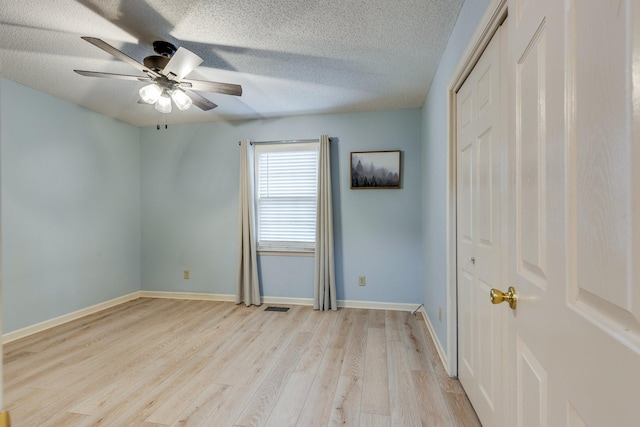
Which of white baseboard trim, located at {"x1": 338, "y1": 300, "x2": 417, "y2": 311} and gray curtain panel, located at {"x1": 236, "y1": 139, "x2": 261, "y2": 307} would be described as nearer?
white baseboard trim, located at {"x1": 338, "y1": 300, "x2": 417, "y2": 311}

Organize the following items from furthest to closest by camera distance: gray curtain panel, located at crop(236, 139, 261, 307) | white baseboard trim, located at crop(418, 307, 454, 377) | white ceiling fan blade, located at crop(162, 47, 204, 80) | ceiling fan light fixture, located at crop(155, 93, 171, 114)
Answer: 1. gray curtain panel, located at crop(236, 139, 261, 307)
2. ceiling fan light fixture, located at crop(155, 93, 171, 114)
3. white baseboard trim, located at crop(418, 307, 454, 377)
4. white ceiling fan blade, located at crop(162, 47, 204, 80)

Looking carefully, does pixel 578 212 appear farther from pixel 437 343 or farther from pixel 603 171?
pixel 437 343

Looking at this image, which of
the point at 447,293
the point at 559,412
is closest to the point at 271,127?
the point at 447,293

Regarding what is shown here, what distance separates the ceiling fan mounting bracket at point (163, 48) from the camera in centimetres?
200

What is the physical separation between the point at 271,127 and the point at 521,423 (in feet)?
11.7

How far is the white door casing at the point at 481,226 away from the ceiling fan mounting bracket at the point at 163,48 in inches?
81.7

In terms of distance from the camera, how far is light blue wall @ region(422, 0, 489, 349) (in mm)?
1704

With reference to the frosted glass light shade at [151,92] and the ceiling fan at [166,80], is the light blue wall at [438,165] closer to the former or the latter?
the ceiling fan at [166,80]

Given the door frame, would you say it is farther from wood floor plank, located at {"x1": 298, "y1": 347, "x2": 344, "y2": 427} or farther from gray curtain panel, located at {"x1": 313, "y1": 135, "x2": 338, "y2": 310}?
gray curtain panel, located at {"x1": 313, "y1": 135, "x2": 338, "y2": 310}

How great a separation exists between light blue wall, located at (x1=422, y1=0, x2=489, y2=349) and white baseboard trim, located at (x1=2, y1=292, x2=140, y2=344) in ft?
12.5

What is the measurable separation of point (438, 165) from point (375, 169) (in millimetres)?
1106

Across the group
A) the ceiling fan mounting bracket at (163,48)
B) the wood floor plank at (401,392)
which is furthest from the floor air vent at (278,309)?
the ceiling fan mounting bracket at (163,48)

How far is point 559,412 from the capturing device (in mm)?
583

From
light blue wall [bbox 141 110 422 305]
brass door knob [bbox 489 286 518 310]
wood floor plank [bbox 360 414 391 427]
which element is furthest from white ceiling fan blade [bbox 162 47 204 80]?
wood floor plank [bbox 360 414 391 427]
